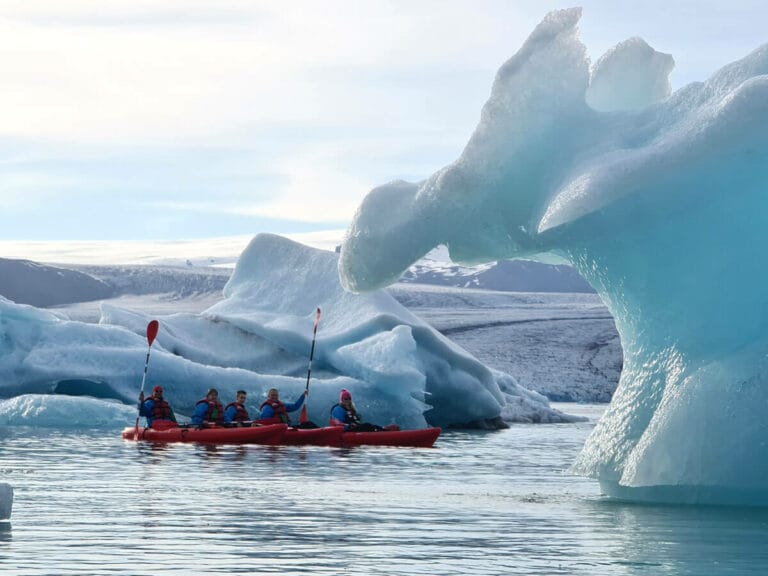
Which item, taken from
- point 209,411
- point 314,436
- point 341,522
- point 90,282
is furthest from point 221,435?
point 90,282

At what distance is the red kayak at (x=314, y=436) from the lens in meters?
19.8

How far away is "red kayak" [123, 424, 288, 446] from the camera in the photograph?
1942cm

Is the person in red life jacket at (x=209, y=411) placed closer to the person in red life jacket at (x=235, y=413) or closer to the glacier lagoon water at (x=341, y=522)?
the person in red life jacket at (x=235, y=413)

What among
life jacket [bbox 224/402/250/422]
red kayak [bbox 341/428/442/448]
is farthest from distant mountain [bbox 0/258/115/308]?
red kayak [bbox 341/428/442/448]

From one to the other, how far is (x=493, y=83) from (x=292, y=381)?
12.9 meters

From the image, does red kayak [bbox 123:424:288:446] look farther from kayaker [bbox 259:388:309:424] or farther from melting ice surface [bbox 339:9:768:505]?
melting ice surface [bbox 339:9:768:505]

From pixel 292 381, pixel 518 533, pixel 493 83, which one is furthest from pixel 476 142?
pixel 292 381

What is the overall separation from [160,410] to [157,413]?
6cm

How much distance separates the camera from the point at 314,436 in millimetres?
19891

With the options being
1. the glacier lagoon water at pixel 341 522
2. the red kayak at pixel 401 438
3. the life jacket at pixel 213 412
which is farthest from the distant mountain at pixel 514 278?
the glacier lagoon water at pixel 341 522

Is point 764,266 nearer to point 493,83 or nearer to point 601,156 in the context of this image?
point 601,156

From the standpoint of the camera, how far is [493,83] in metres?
11.5

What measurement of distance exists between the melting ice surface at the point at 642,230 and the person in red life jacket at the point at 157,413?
8.75 m

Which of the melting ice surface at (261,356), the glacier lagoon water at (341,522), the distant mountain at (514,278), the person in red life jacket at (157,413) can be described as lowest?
the glacier lagoon water at (341,522)
